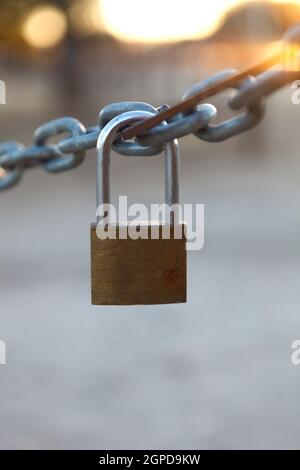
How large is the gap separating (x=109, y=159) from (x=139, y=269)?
222 millimetres

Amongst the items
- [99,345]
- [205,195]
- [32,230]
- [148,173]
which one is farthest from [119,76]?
[99,345]

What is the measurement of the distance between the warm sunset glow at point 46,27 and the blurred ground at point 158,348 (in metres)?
14.4

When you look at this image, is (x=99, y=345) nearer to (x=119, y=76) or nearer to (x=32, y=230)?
(x=32, y=230)

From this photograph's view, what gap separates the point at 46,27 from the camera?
81.8 ft

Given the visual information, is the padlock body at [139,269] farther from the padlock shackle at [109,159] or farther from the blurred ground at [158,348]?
the blurred ground at [158,348]

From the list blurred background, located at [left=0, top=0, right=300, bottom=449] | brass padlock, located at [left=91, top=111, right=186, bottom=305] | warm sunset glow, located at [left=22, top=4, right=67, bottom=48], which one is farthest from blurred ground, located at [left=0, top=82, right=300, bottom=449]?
warm sunset glow, located at [left=22, top=4, right=67, bottom=48]

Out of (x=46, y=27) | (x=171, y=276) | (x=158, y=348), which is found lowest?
(x=171, y=276)

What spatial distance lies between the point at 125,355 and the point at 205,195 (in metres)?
6.59

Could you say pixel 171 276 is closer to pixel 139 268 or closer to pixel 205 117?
pixel 139 268

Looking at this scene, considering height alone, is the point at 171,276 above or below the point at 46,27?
below

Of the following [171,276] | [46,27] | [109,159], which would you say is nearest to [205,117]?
[109,159]

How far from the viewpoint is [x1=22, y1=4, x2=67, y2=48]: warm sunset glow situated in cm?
2289

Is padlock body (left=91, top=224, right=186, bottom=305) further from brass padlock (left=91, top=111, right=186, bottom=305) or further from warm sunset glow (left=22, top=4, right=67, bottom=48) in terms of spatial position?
warm sunset glow (left=22, top=4, right=67, bottom=48)

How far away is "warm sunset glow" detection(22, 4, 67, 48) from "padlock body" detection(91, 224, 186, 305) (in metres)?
20.7
